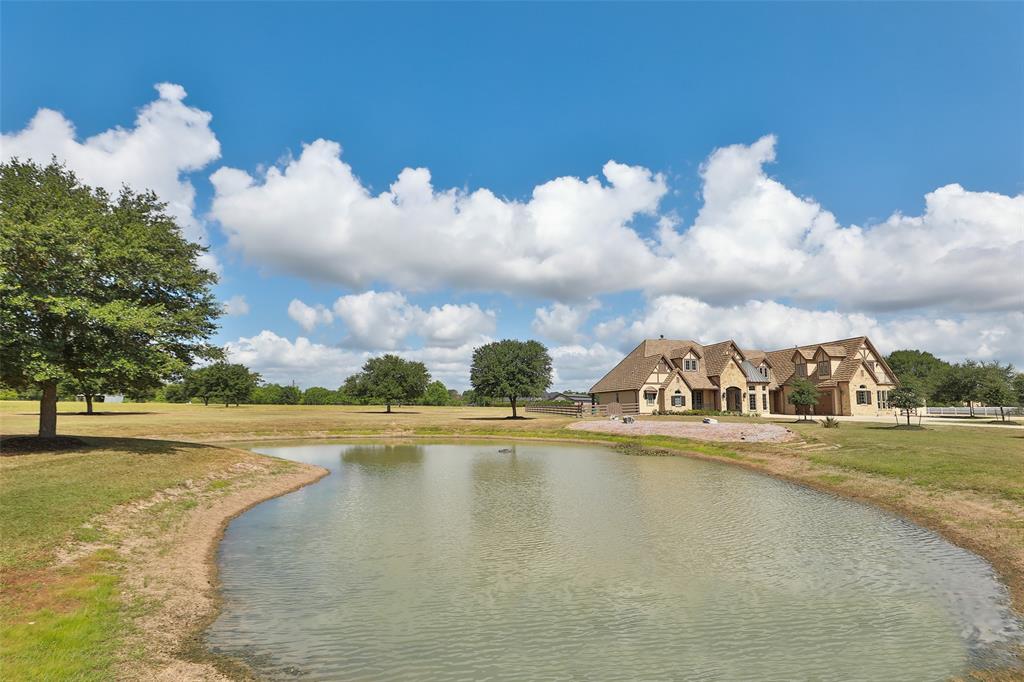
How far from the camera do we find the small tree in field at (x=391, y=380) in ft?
332

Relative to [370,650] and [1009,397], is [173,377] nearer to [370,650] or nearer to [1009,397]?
[370,650]

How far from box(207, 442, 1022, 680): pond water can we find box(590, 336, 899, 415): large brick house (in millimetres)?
49937

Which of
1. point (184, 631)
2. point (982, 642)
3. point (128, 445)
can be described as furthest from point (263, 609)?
point (128, 445)

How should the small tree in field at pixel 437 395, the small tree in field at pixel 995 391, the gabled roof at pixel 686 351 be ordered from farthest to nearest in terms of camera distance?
the small tree in field at pixel 437 395
the gabled roof at pixel 686 351
the small tree in field at pixel 995 391

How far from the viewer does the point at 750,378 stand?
75.5m

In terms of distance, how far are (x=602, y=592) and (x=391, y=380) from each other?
300ft

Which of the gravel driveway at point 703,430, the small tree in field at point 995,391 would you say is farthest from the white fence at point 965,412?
the gravel driveway at point 703,430

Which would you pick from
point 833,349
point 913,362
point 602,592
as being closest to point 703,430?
point 602,592

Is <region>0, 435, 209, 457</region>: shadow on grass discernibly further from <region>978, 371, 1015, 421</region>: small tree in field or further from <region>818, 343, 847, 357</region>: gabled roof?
<region>818, 343, 847, 357</region>: gabled roof

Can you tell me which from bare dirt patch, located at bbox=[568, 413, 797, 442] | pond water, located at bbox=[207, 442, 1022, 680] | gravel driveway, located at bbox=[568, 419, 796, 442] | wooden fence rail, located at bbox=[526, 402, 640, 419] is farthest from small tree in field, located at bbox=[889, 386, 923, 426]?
wooden fence rail, located at bbox=[526, 402, 640, 419]

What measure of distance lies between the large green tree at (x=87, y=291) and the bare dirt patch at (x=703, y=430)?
37.7 m

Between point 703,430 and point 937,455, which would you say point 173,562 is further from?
point 703,430

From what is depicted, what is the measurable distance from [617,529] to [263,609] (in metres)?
12.3

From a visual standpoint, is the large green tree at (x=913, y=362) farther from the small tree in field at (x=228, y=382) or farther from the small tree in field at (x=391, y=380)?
the small tree in field at (x=228, y=382)
